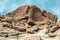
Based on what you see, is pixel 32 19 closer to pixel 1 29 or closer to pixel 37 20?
pixel 37 20

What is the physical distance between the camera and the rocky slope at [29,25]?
3166 centimetres

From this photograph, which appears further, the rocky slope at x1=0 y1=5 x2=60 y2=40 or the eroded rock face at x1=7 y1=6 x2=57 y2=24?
the eroded rock face at x1=7 y1=6 x2=57 y2=24

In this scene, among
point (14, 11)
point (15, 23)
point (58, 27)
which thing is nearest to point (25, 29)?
point (15, 23)

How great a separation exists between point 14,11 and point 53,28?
430 inches

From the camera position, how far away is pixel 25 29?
114 feet

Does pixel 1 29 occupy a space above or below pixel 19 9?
below

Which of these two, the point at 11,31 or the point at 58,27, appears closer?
the point at 11,31

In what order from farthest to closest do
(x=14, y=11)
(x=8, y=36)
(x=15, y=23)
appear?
1. (x=14, y=11)
2. (x=15, y=23)
3. (x=8, y=36)

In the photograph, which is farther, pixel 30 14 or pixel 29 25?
pixel 30 14

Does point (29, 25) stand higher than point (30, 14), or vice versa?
point (30, 14)

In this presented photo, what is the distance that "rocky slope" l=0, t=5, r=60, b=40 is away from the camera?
31.7m

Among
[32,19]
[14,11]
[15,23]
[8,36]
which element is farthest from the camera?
[14,11]

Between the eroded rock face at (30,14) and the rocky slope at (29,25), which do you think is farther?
the eroded rock face at (30,14)

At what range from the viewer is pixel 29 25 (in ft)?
121
